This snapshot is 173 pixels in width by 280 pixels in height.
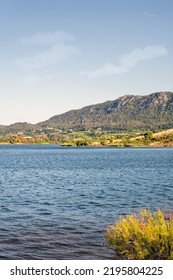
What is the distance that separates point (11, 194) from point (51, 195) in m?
6.27

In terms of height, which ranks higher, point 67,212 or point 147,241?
point 147,241

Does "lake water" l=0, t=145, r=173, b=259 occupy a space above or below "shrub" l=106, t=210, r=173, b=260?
below

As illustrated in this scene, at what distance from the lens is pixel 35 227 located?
32812mm

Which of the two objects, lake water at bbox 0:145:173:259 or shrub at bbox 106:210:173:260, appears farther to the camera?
lake water at bbox 0:145:173:259

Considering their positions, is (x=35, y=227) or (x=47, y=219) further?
(x=47, y=219)

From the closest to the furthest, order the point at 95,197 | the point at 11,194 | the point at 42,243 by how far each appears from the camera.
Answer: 1. the point at 42,243
2. the point at 95,197
3. the point at 11,194

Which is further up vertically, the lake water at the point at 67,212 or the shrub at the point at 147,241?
the shrub at the point at 147,241

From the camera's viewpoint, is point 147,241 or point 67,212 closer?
point 147,241

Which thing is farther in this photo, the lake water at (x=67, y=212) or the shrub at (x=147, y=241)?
the lake water at (x=67, y=212)
